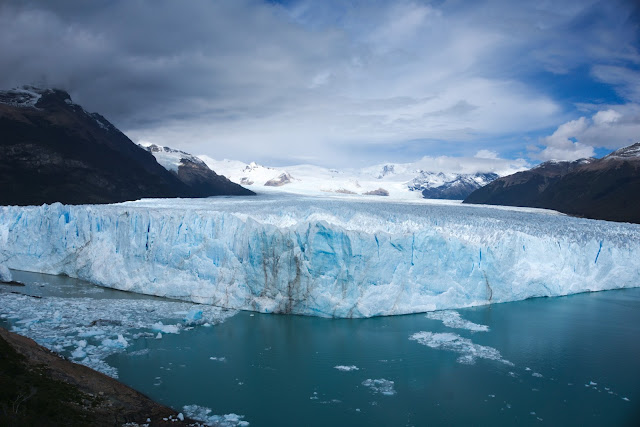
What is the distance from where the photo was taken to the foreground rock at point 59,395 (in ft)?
21.1

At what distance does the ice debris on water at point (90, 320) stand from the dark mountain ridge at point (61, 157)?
2588cm

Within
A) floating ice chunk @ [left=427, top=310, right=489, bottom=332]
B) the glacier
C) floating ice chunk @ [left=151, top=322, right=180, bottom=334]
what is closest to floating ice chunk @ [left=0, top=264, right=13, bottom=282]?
the glacier

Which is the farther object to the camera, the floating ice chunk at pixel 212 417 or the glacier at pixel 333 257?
the glacier at pixel 333 257

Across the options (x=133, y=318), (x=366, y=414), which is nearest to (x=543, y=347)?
(x=366, y=414)

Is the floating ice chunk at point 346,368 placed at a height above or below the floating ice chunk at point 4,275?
below

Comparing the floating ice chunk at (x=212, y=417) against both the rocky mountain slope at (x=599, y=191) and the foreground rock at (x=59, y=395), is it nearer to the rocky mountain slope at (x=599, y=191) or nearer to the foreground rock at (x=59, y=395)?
the foreground rock at (x=59, y=395)

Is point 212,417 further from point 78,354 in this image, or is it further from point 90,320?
point 90,320

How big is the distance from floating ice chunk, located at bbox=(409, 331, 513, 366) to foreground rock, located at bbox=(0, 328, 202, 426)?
21.2ft

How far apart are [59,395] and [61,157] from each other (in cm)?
4043

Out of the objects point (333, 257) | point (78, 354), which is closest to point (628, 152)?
point (333, 257)

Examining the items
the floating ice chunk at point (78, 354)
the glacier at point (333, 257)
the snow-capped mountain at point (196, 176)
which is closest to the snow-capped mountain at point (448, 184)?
the snow-capped mountain at point (196, 176)

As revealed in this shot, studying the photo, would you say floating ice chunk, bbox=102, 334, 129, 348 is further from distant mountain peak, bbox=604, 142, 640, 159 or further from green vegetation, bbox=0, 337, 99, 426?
distant mountain peak, bbox=604, 142, 640, 159

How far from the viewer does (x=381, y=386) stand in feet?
29.8

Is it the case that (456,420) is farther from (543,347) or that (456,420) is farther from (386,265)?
(386,265)
